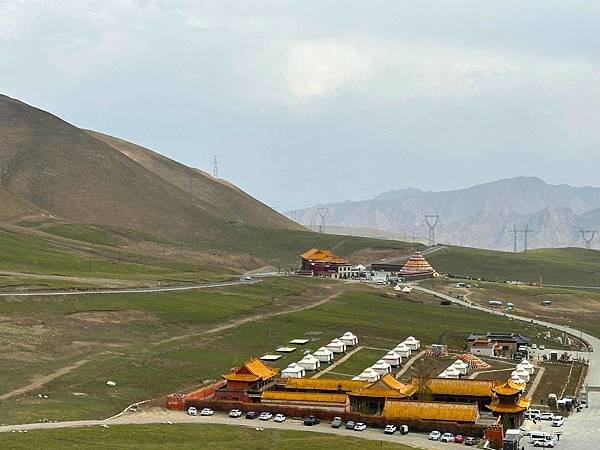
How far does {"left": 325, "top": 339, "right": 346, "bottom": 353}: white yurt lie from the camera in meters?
125

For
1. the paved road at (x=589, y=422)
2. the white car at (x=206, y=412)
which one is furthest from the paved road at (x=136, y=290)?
the paved road at (x=589, y=422)

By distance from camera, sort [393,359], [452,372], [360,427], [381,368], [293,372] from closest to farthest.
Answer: [360,427]
[293,372]
[381,368]
[452,372]
[393,359]

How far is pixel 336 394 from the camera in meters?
94.6

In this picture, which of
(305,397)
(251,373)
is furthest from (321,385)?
(251,373)

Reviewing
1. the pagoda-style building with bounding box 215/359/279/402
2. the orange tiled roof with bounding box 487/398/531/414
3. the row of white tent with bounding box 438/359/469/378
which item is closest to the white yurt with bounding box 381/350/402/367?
the row of white tent with bounding box 438/359/469/378

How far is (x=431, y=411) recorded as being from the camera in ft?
285

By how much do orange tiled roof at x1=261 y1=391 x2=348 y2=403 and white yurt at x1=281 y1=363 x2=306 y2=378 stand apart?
39.4 feet

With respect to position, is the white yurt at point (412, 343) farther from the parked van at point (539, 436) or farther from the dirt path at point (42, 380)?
the parked van at point (539, 436)

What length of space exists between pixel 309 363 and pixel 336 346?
12745 millimetres

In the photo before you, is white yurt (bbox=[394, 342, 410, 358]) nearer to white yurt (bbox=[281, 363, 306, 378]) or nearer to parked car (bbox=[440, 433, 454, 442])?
white yurt (bbox=[281, 363, 306, 378])

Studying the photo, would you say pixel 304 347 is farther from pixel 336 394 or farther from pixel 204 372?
pixel 336 394

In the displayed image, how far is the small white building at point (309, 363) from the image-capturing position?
371 ft

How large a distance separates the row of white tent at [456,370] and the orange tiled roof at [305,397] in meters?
22.5

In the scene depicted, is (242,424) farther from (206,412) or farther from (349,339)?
(349,339)
